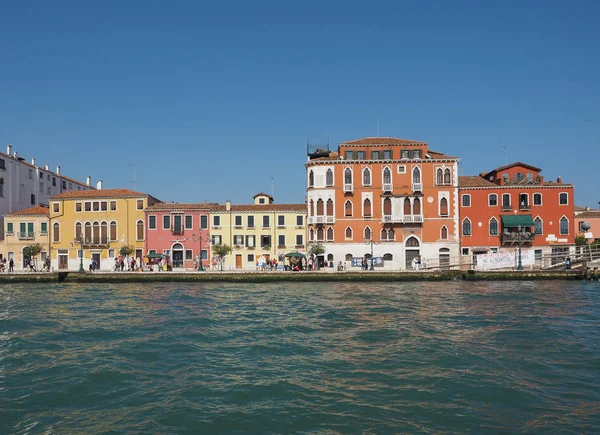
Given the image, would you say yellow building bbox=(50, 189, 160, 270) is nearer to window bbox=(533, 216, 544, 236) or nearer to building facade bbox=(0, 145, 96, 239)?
building facade bbox=(0, 145, 96, 239)

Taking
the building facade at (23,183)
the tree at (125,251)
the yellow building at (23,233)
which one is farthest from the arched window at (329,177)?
the building facade at (23,183)

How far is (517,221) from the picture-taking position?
1681 inches

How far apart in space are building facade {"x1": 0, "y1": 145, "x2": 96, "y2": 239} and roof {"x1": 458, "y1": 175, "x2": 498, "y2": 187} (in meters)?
44.2

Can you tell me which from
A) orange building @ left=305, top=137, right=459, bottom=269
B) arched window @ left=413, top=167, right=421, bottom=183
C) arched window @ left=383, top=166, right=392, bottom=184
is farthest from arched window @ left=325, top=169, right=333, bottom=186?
arched window @ left=413, top=167, right=421, bottom=183

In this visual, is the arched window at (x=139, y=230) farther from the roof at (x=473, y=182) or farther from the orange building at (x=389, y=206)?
the roof at (x=473, y=182)

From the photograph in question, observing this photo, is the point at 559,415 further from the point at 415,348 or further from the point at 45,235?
the point at 45,235

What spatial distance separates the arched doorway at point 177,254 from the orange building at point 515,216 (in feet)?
85.2

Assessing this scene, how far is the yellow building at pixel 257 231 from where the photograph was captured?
4600 centimetres

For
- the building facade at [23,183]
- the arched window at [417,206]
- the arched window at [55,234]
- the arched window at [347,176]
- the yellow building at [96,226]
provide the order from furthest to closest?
the building facade at [23,183] → the arched window at [55,234] → the yellow building at [96,226] → the arched window at [347,176] → the arched window at [417,206]

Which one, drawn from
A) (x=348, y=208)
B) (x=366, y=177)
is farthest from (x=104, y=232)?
(x=366, y=177)

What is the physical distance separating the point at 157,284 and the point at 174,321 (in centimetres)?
1775

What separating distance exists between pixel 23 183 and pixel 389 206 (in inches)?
1566

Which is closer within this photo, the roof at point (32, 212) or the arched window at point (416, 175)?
the arched window at point (416, 175)

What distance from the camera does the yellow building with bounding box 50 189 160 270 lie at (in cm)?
4672
